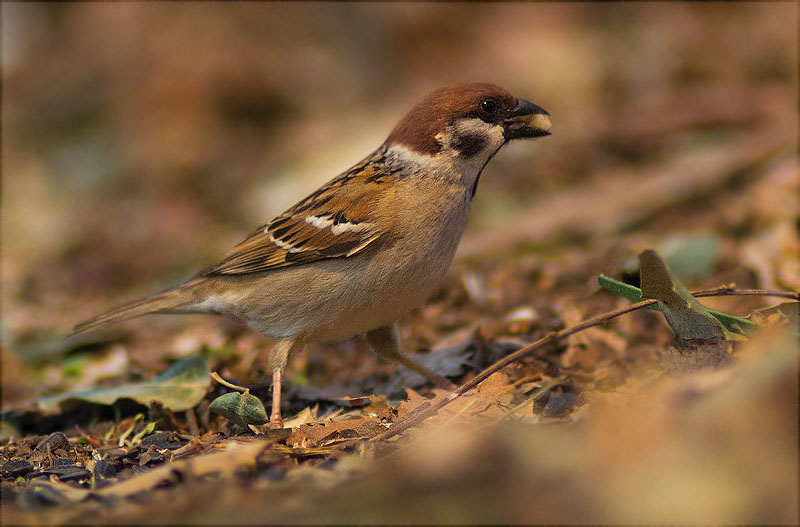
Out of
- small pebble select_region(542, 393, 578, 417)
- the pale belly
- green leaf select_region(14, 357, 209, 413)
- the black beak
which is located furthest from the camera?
the black beak

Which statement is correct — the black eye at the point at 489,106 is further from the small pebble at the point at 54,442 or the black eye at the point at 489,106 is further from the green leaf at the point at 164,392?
the small pebble at the point at 54,442

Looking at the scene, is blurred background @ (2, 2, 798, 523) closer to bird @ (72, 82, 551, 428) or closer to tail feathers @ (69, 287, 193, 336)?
tail feathers @ (69, 287, 193, 336)

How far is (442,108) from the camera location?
3.96m

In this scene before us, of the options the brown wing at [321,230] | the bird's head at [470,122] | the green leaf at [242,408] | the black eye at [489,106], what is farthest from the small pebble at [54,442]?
the black eye at [489,106]

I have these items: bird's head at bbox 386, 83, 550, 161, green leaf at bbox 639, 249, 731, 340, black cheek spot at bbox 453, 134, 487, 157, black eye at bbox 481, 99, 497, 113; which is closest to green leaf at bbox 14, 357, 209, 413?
bird's head at bbox 386, 83, 550, 161

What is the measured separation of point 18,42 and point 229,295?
8294 millimetres

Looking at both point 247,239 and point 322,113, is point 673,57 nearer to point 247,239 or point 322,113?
point 322,113

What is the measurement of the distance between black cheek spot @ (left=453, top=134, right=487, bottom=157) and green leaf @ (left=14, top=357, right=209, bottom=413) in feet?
5.46

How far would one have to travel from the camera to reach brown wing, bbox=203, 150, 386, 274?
12.7 ft

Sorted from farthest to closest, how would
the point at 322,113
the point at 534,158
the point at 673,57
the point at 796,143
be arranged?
the point at 322,113 < the point at 673,57 < the point at 534,158 < the point at 796,143

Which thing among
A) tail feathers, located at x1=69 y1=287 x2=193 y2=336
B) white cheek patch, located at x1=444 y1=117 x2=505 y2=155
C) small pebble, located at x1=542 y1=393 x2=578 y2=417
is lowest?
small pebble, located at x1=542 y1=393 x2=578 y2=417

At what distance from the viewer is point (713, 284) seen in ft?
14.9

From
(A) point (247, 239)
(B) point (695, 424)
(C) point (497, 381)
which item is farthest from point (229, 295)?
(B) point (695, 424)

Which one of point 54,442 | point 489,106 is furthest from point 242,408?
point 489,106
